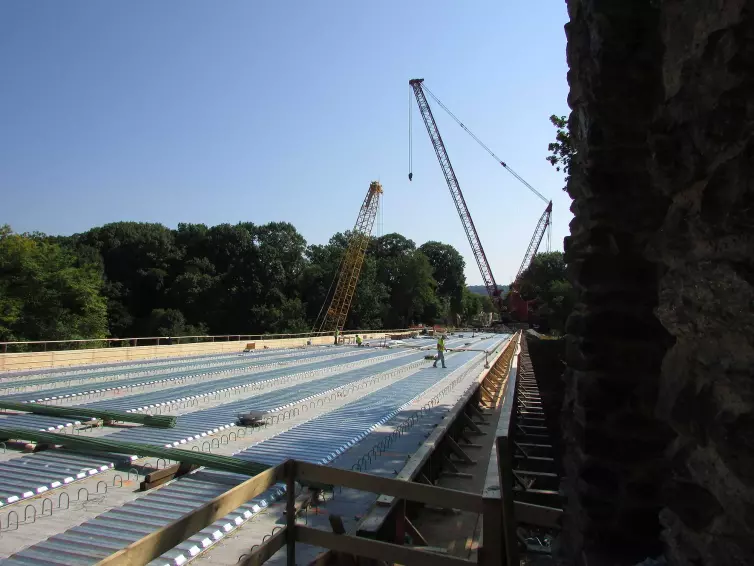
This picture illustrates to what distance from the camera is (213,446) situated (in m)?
9.91

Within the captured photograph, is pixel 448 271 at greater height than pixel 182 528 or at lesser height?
greater

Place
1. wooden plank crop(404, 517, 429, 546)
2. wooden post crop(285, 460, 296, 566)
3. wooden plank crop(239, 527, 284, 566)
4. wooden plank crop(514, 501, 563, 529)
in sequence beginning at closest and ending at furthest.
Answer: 1. wooden plank crop(239, 527, 284, 566)
2. wooden plank crop(514, 501, 563, 529)
3. wooden post crop(285, 460, 296, 566)
4. wooden plank crop(404, 517, 429, 546)

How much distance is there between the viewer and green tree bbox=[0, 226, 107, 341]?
38312 millimetres

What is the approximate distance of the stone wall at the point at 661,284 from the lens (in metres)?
2.41

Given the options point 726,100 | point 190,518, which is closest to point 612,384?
point 726,100

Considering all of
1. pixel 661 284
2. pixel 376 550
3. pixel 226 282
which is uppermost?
pixel 226 282

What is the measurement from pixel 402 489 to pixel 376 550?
2.06 ft

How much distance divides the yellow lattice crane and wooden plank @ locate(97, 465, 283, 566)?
210 ft

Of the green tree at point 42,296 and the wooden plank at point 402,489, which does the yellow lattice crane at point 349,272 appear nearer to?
the green tree at point 42,296

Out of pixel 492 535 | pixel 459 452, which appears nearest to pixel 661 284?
pixel 492 535

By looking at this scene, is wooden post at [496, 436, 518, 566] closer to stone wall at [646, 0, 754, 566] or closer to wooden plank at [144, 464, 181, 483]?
stone wall at [646, 0, 754, 566]

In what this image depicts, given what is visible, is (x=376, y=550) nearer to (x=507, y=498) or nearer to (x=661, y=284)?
(x=507, y=498)

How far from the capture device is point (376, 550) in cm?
468

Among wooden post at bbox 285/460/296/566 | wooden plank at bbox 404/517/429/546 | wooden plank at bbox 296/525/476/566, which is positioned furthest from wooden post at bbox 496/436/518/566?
wooden plank at bbox 404/517/429/546
